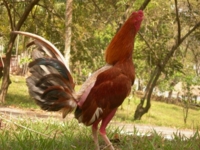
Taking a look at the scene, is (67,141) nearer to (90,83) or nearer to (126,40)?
(90,83)

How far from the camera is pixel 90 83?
296cm

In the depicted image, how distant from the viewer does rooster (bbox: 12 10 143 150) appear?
2.89 metres

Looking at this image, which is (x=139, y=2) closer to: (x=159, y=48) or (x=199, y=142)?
(x=159, y=48)

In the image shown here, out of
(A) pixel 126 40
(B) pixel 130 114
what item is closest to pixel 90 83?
(A) pixel 126 40

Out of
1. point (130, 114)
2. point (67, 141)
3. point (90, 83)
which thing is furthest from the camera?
point (130, 114)

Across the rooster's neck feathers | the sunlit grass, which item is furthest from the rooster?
the sunlit grass

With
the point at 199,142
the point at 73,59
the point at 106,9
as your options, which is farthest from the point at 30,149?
the point at 73,59

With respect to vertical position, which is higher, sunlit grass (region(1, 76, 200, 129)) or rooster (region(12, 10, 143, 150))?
rooster (region(12, 10, 143, 150))

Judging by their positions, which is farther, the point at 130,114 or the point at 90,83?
the point at 130,114

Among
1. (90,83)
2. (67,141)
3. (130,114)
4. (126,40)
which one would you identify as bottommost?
(130,114)

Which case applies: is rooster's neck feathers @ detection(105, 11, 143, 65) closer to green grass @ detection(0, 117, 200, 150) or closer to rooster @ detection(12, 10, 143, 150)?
rooster @ detection(12, 10, 143, 150)

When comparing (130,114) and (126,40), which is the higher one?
(126,40)

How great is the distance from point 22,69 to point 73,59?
17.9 m

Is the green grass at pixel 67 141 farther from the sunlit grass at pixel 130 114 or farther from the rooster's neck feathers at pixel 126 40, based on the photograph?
the sunlit grass at pixel 130 114
